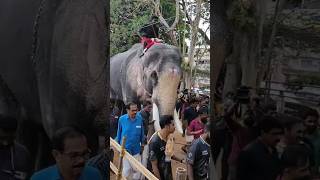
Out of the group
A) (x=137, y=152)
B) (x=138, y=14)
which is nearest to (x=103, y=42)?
(x=137, y=152)

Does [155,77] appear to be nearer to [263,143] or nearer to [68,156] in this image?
[263,143]

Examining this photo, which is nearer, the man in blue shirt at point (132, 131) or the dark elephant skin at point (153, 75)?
the man in blue shirt at point (132, 131)

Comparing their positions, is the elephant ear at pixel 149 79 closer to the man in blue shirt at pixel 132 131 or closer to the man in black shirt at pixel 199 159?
the man in blue shirt at pixel 132 131

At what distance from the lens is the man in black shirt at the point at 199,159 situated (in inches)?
189

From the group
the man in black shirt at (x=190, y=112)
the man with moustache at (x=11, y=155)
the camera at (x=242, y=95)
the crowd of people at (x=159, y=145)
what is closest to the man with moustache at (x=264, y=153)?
the camera at (x=242, y=95)

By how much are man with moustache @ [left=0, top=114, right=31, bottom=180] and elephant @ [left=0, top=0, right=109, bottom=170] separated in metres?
0.03

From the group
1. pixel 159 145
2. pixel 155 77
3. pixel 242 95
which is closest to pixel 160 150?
pixel 159 145

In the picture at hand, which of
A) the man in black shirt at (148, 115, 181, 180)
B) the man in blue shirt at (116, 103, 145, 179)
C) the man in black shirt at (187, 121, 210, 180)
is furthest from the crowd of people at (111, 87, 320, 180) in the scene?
the man in blue shirt at (116, 103, 145, 179)

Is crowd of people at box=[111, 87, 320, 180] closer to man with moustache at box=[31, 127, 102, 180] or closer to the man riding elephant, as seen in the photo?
man with moustache at box=[31, 127, 102, 180]

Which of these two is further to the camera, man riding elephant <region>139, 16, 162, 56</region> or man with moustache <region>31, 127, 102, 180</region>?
man riding elephant <region>139, 16, 162, 56</region>

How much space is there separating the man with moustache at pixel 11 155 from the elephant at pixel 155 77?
12.4 ft

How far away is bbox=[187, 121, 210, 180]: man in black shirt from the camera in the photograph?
4789 mm

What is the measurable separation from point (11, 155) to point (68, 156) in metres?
0.24

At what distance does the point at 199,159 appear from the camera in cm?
482
